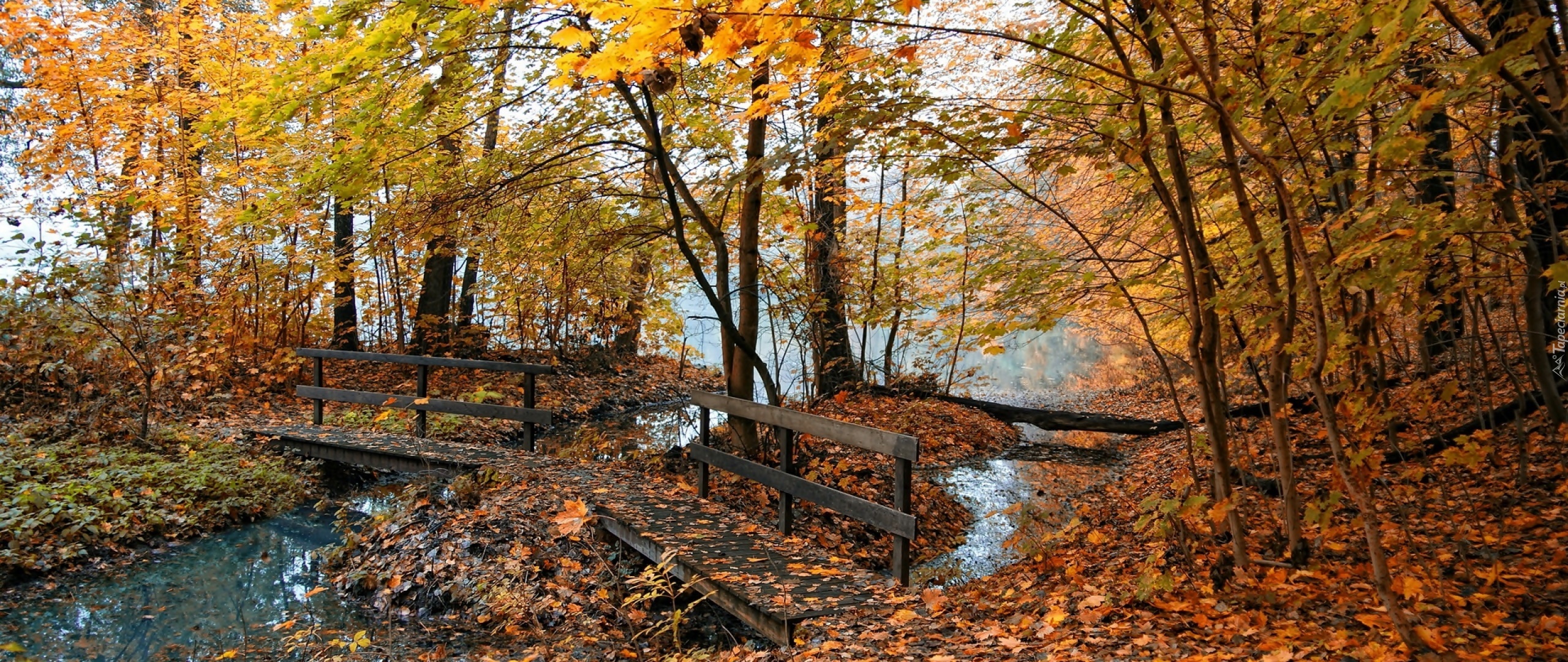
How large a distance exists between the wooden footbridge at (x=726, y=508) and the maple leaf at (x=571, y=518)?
0.67 feet

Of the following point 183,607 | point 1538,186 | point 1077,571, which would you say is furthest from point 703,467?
point 1538,186

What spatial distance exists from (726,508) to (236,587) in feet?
12.3

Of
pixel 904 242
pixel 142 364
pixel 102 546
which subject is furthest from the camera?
pixel 904 242

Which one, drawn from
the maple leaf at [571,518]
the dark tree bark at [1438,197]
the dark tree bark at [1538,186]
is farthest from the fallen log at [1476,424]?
the maple leaf at [571,518]

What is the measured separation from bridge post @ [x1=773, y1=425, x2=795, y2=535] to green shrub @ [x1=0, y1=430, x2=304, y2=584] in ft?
17.7

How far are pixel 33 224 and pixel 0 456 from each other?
570cm

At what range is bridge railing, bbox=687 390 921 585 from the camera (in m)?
4.91

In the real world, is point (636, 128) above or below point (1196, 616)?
above

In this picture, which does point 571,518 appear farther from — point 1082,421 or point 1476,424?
point 1082,421

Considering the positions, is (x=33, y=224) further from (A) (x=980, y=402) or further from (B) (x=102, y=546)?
(A) (x=980, y=402)

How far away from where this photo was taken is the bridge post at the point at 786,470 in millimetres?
5969

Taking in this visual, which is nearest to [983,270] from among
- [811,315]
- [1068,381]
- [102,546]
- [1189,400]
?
[811,315]

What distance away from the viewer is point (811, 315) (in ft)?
30.9

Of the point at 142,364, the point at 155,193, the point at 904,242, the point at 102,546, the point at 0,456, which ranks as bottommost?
the point at 102,546
